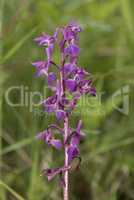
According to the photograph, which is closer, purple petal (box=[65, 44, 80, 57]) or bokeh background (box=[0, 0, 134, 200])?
purple petal (box=[65, 44, 80, 57])

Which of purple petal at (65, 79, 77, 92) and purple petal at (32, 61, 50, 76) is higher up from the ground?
purple petal at (32, 61, 50, 76)

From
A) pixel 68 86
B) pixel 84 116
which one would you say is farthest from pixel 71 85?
pixel 84 116

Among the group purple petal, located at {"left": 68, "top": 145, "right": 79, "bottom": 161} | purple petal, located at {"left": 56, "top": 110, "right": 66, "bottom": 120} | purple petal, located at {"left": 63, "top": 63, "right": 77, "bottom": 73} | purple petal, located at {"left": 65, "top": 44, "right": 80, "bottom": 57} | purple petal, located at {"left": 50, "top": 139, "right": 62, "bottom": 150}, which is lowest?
purple petal, located at {"left": 68, "top": 145, "right": 79, "bottom": 161}

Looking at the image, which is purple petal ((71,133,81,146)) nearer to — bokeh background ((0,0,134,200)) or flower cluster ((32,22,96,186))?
flower cluster ((32,22,96,186))

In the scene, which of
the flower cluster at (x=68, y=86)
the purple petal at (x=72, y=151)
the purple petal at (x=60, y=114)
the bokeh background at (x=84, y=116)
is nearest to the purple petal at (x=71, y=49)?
the flower cluster at (x=68, y=86)

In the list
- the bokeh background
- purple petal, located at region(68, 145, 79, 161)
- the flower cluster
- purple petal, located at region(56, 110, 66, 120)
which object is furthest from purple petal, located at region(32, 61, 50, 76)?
the bokeh background

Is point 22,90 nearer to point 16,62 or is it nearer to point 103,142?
point 16,62

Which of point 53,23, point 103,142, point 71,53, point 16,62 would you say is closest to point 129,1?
point 53,23
